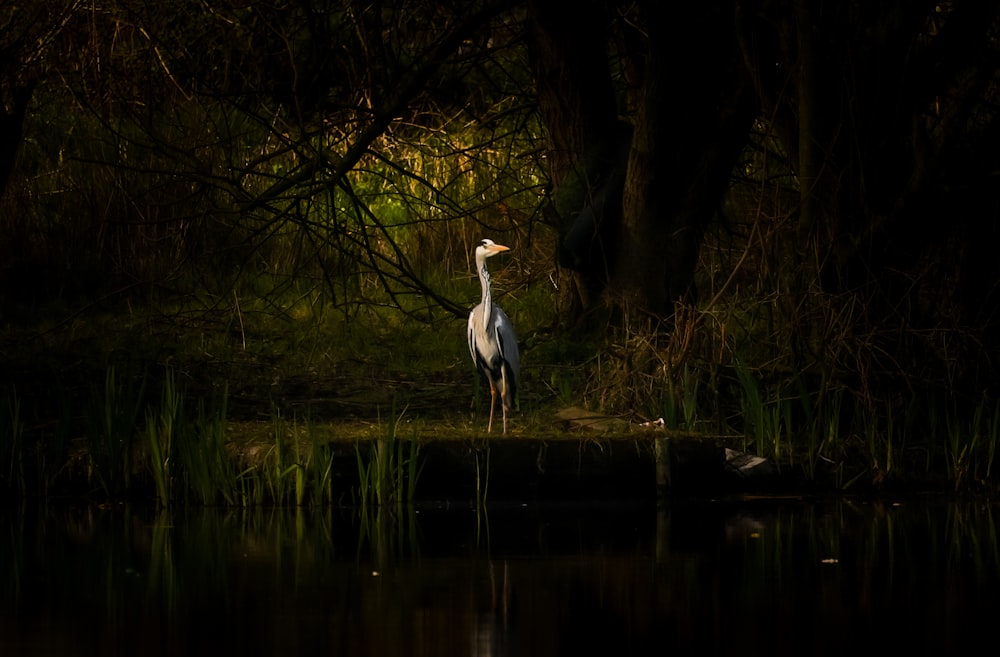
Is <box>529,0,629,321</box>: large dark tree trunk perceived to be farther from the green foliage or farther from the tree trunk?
the tree trunk

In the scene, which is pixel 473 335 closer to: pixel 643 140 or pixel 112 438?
pixel 643 140

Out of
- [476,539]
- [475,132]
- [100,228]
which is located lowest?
[476,539]

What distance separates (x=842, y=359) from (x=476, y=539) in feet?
10.2

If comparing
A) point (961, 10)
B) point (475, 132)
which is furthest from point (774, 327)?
point (475, 132)

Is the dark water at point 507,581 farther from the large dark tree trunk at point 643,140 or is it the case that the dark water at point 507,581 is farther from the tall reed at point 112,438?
the large dark tree trunk at point 643,140

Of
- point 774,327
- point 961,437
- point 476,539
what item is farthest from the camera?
→ point 774,327

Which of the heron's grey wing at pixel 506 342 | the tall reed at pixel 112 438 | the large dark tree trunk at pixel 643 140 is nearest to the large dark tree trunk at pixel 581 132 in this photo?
the large dark tree trunk at pixel 643 140

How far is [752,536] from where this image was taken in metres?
8.40

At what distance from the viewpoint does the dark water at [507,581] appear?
592 cm

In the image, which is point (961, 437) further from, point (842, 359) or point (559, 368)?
point (559, 368)

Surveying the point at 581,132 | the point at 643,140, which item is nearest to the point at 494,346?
the point at 643,140

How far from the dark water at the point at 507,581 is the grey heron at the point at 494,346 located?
1.67m

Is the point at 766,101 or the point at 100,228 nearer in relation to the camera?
the point at 766,101

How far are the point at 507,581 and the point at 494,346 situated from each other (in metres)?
4.03
